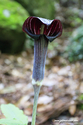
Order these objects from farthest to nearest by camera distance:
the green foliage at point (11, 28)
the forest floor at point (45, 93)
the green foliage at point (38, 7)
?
the green foliage at point (38, 7) → the green foliage at point (11, 28) → the forest floor at point (45, 93)

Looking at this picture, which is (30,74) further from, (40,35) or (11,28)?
(40,35)

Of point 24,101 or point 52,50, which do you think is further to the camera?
point 52,50

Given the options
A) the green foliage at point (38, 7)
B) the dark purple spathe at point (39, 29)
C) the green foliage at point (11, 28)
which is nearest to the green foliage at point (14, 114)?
the dark purple spathe at point (39, 29)

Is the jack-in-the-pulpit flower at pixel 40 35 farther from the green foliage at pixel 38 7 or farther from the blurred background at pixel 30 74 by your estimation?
the green foliage at pixel 38 7

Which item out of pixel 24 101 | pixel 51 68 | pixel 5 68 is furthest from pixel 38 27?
pixel 51 68

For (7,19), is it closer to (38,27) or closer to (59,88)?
(59,88)

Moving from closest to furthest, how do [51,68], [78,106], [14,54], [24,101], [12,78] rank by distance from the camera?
[78,106]
[24,101]
[12,78]
[51,68]
[14,54]

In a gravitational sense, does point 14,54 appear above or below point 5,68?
above
